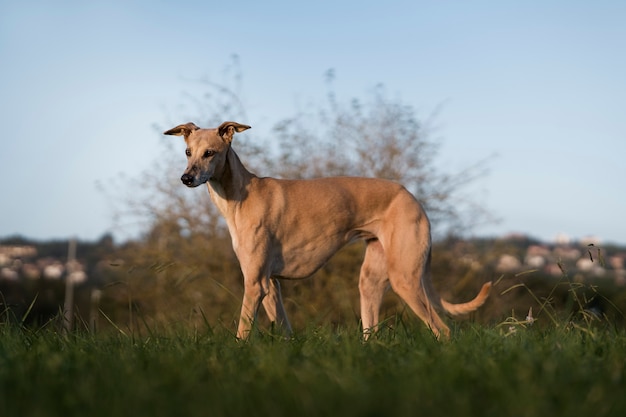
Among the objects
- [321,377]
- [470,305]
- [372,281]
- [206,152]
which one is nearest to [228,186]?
[206,152]

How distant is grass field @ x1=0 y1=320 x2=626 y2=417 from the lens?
8.32 feet

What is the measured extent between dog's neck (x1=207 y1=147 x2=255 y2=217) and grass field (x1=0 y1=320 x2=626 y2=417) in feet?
7.77

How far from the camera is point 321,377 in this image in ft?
9.86

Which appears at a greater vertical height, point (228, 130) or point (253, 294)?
point (228, 130)

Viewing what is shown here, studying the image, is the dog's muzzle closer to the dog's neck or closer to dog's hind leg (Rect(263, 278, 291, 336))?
the dog's neck

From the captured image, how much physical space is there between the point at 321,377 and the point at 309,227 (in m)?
3.91

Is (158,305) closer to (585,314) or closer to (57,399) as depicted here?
(585,314)

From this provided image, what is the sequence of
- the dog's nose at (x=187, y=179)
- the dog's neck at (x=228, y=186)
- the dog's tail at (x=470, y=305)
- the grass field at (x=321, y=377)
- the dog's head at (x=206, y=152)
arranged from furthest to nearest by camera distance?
the dog's neck at (x=228, y=186)
the dog's tail at (x=470, y=305)
the dog's head at (x=206, y=152)
the dog's nose at (x=187, y=179)
the grass field at (x=321, y=377)

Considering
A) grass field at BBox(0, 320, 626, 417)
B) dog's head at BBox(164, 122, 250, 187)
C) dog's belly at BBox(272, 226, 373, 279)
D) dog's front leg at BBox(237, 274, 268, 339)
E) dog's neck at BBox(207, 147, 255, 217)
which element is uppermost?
dog's head at BBox(164, 122, 250, 187)

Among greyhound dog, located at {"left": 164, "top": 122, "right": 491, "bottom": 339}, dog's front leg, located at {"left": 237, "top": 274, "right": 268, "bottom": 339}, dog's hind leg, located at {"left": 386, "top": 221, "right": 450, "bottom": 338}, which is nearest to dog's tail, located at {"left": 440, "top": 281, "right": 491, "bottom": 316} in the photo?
greyhound dog, located at {"left": 164, "top": 122, "right": 491, "bottom": 339}

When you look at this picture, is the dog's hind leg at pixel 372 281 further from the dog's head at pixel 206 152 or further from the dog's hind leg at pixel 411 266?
the dog's head at pixel 206 152

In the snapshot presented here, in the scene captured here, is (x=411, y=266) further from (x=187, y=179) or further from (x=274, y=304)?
(x=187, y=179)

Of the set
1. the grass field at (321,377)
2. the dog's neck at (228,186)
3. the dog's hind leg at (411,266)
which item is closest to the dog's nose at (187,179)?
the dog's neck at (228,186)

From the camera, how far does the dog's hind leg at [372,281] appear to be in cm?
723
